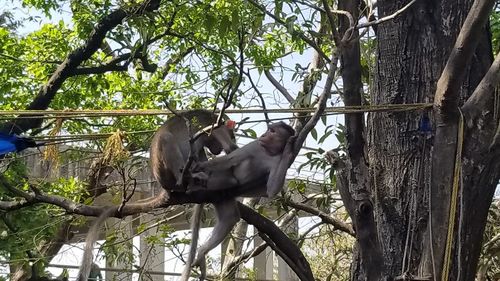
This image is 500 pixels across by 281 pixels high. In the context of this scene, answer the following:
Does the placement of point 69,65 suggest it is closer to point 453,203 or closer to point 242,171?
point 242,171

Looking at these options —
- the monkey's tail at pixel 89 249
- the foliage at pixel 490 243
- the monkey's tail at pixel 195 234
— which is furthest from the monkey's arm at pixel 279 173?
the foliage at pixel 490 243

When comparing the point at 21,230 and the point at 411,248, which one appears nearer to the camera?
the point at 411,248

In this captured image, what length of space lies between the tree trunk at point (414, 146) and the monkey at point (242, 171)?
66 cm

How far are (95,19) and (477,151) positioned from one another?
16.5 feet

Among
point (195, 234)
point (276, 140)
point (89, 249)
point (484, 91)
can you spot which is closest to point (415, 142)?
point (484, 91)

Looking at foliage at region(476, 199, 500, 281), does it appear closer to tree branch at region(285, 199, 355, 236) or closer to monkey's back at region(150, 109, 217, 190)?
tree branch at region(285, 199, 355, 236)

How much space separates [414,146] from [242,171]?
1046mm

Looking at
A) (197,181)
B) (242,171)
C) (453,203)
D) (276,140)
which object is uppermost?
(276,140)

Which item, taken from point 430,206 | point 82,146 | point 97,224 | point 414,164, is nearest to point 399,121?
point 414,164

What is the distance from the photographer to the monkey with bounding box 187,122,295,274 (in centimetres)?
370

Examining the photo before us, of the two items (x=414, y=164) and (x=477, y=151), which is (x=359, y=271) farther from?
(x=477, y=151)

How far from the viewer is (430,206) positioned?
2.72 m

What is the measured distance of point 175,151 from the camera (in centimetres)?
371

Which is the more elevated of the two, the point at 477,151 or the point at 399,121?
the point at 399,121
